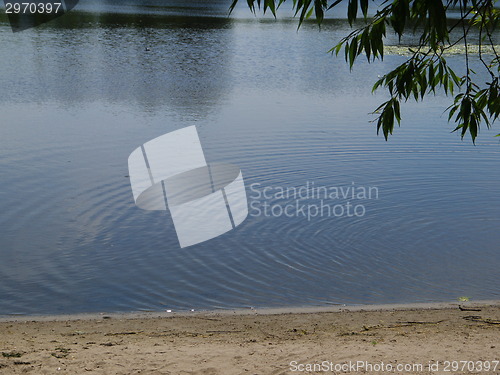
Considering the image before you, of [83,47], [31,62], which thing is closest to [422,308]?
[31,62]

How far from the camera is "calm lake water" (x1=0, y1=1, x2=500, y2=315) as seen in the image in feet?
19.4

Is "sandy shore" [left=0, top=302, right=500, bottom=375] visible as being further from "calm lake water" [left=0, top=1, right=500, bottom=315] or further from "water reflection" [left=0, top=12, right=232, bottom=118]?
"water reflection" [left=0, top=12, right=232, bottom=118]

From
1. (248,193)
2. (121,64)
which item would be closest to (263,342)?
(248,193)

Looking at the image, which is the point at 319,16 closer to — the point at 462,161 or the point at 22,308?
the point at 22,308

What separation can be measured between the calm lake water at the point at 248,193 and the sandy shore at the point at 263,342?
0.43 meters

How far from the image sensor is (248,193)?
26.4 feet

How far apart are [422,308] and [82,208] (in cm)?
367

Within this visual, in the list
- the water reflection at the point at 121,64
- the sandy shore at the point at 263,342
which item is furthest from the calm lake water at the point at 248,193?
the sandy shore at the point at 263,342

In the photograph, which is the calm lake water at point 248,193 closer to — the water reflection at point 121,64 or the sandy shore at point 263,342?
the water reflection at point 121,64

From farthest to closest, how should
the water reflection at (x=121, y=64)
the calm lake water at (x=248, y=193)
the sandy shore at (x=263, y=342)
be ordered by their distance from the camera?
1. the water reflection at (x=121, y=64)
2. the calm lake water at (x=248, y=193)
3. the sandy shore at (x=263, y=342)

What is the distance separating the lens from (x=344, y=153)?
982cm

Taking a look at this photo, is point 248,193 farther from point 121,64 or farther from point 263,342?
point 121,64

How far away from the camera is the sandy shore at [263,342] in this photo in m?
4.02

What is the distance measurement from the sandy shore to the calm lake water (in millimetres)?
431
